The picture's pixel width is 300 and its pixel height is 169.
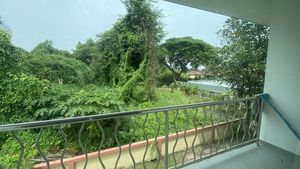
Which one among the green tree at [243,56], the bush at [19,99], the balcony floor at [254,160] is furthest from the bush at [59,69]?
the balcony floor at [254,160]

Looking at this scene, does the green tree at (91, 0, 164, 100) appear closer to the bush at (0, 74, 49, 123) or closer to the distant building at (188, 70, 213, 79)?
the distant building at (188, 70, 213, 79)

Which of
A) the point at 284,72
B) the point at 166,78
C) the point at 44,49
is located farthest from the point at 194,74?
the point at 44,49

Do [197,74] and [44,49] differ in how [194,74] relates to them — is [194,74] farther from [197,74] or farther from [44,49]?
[44,49]

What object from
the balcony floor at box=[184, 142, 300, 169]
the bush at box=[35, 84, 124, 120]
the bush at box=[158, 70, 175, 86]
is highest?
the bush at box=[158, 70, 175, 86]

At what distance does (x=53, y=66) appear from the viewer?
4695 mm

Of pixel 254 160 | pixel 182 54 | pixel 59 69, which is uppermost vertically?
pixel 182 54

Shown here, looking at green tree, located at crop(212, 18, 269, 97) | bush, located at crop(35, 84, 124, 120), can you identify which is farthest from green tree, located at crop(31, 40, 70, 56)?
green tree, located at crop(212, 18, 269, 97)

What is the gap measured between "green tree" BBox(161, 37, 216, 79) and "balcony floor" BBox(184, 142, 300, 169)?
3.16m

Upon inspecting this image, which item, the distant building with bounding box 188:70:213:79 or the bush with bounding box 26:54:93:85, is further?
the distant building with bounding box 188:70:213:79

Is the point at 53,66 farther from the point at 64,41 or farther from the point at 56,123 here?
the point at 56,123

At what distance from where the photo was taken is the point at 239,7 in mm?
2691

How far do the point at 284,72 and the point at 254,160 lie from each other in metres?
0.97

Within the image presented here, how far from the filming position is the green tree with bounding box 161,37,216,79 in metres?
5.53

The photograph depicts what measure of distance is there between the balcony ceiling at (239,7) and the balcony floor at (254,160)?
162cm
